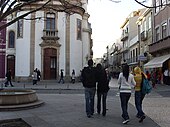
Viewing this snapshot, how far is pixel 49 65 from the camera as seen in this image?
3434cm

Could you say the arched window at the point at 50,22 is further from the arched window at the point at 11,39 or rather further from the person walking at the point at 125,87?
the person walking at the point at 125,87

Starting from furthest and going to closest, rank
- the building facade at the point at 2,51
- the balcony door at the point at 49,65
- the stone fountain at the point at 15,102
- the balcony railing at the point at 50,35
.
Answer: the building facade at the point at 2,51
the balcony door at the point at 49,65
the balcony railing at the point at 50,35
the stone fountain at the point at 15,102

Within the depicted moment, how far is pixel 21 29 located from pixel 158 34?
17.4 metres

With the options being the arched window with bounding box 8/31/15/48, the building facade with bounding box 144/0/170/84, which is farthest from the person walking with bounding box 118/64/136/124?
the arched window with bounding box 8/31/15/48

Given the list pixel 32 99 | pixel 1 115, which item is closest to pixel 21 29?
pixel 32 99

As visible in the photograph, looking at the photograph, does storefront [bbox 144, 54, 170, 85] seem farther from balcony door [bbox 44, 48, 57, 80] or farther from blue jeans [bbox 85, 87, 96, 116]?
blue jeans [bbox 85, 87, 96, 116]

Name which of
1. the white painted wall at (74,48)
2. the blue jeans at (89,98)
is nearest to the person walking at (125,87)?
the blue jeans at (89,98)

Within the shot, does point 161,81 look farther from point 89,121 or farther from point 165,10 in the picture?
point 89,121

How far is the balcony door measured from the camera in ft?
112

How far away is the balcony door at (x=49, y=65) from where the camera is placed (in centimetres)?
3422

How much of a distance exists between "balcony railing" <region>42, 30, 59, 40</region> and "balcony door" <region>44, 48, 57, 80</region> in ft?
5.04

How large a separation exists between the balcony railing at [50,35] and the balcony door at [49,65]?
60.5 inches

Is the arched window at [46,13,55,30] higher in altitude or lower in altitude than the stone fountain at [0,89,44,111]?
higher

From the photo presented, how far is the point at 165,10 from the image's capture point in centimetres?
2966
